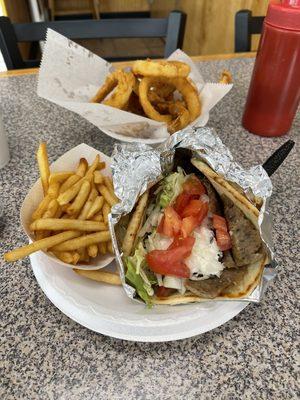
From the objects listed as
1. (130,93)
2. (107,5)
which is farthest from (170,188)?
(107,5)

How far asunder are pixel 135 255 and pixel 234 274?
0.72 feet

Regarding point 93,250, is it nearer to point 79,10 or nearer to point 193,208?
point 193,208

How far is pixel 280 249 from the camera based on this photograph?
0.88 meters

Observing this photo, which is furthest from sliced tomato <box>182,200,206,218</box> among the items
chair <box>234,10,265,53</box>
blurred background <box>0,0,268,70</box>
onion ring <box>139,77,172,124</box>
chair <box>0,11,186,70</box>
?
blurred background <box>0,0,268,70</box>

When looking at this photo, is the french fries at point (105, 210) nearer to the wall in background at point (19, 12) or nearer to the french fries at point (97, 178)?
the french fries at point (97, 178)

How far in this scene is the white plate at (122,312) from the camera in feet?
2.07

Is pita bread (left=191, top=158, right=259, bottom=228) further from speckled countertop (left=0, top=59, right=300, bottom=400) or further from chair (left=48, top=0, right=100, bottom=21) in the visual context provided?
chair (left=48, top=0, right=100, bottom=21)

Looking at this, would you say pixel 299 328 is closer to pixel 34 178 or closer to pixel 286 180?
pixel 286 180

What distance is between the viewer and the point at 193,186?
828mm

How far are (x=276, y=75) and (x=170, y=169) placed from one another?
592 mm

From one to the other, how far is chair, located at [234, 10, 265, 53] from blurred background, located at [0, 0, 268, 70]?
104 cm

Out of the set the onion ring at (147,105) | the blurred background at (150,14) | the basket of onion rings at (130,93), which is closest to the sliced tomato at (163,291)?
the basket of onion rings at (130,93)

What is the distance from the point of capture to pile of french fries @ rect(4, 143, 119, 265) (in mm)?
→ 718

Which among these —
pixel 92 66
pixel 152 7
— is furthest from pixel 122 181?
pixel 152 7
